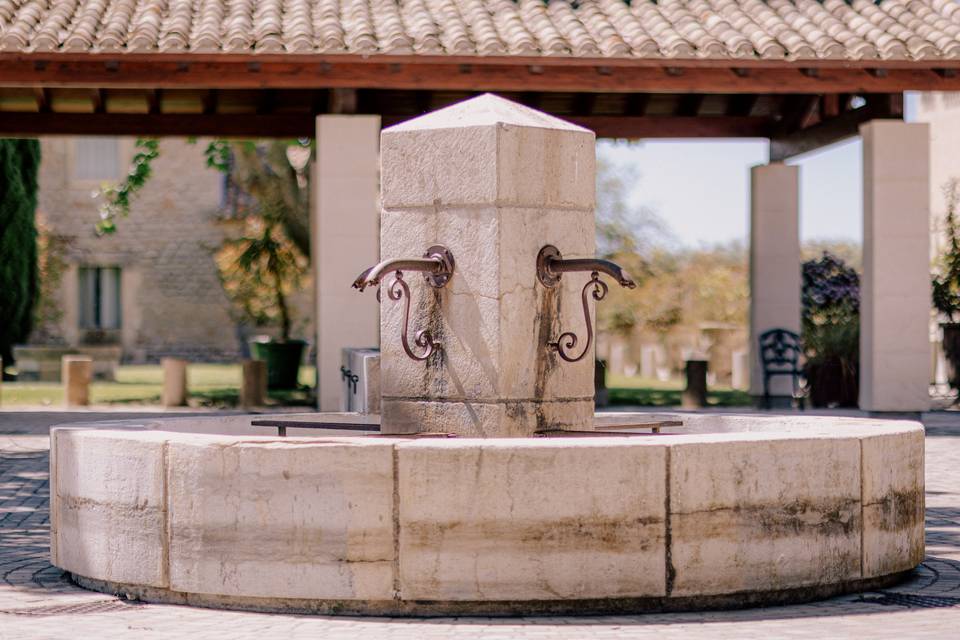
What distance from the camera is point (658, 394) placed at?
22609mm

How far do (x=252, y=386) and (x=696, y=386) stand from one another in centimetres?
549

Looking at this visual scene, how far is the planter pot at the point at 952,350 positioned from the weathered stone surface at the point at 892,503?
12.5 metres

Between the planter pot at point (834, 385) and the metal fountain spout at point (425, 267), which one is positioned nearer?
the metal fountain spout at point (425, 267)

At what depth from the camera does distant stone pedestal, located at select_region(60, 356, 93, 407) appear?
60.9ft

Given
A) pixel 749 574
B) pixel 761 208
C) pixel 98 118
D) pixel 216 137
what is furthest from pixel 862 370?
pixel 749 574

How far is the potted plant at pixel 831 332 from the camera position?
1814 cm

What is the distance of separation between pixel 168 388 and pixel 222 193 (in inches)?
689

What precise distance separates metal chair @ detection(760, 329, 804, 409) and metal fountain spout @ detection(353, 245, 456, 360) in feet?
36.8

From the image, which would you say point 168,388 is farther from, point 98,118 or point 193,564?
point 193,564

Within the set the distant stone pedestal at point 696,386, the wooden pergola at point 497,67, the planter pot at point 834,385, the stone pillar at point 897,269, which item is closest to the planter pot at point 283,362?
the wooden pergola at point 497,67

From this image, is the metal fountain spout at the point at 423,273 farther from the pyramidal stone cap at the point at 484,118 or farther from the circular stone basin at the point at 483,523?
the circular stone basin at the point at 483,523

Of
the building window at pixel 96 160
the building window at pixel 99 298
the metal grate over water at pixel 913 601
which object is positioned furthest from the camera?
the building window at pixel 96 160

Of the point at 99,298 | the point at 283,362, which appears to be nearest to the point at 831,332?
the point at 283,362

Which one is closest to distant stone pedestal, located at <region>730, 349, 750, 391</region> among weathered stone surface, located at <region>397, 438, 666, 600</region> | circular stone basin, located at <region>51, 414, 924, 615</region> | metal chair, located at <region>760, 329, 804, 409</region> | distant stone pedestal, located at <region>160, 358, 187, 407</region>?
metal chair, located at <region>760, 329, 804, 409</region>
